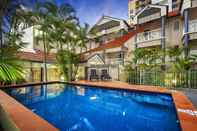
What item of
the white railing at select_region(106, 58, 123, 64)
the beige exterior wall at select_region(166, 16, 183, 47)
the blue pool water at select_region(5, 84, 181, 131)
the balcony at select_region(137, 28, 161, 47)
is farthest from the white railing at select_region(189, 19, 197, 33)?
the blue pool water at select_region(5, 84, 181, 131)

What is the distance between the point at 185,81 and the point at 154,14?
36.7 ft

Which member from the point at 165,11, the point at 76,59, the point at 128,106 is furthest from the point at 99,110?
the point at 165,11

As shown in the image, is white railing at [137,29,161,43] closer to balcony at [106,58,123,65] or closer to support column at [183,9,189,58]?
support column at [183,9,189,58]

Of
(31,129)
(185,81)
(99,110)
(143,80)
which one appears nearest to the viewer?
(31,129)

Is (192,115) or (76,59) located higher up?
(76,59)

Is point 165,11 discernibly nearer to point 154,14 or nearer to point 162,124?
point 154,14

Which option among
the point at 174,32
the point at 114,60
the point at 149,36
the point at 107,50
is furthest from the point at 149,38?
the point at 107,50

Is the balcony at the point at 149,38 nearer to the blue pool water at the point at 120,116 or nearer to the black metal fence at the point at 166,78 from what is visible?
the black metal fence at the point at 166,78

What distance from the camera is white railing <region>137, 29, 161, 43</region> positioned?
64.3 ft

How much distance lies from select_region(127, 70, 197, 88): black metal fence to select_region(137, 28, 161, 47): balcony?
5.85 meters

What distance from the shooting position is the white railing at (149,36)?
64.3 ft

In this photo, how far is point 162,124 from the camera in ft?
18.8

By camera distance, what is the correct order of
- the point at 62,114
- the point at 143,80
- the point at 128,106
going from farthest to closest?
1. the point at 143,80
2. the point at 128,106
3. the point at 62,114

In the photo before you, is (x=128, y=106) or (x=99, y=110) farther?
(x=128, y=106)
